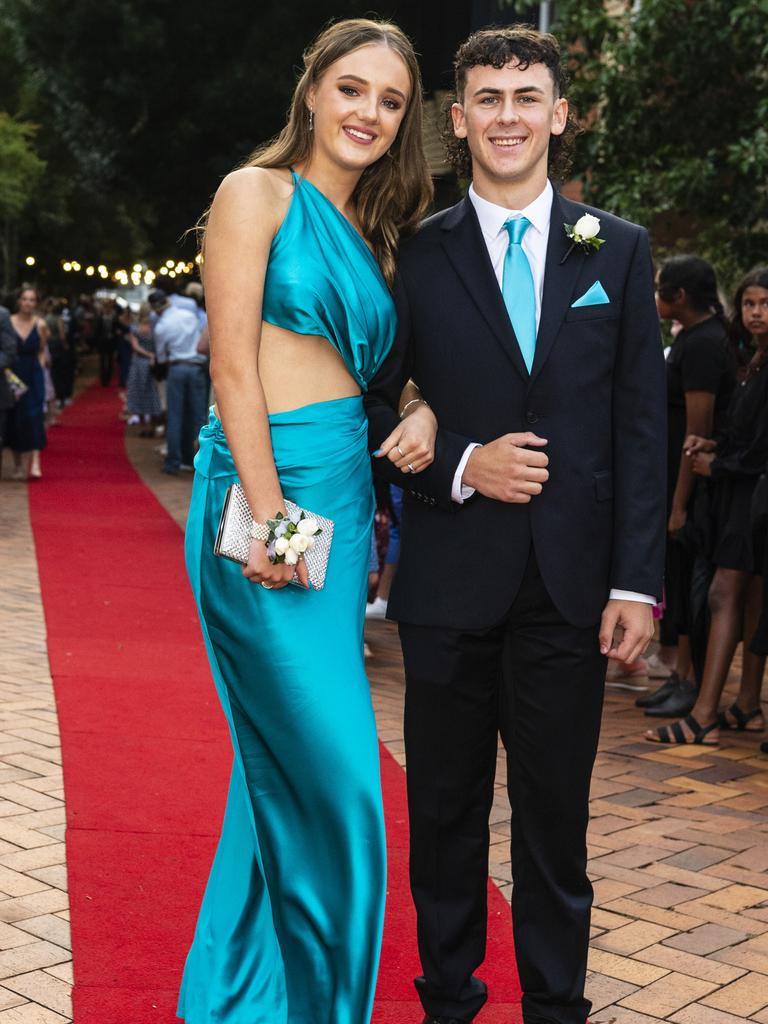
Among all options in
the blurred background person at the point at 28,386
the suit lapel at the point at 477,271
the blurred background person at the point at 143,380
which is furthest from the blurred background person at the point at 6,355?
the suit lapel at the point at 477,271

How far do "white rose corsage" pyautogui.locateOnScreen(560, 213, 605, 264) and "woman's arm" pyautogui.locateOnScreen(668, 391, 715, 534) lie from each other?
3.46m

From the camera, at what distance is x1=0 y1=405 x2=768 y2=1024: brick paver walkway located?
3541mm

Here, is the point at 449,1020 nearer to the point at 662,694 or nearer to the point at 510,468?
the point at 510,468

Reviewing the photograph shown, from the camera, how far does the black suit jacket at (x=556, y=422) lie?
296 cm

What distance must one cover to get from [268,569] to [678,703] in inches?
163

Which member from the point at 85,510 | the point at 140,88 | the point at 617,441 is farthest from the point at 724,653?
the point at 140,88

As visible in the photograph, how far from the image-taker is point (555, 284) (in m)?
2.98

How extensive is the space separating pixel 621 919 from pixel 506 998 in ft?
2.31

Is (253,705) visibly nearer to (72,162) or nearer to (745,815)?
(745,815)

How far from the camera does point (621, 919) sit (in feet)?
13.4

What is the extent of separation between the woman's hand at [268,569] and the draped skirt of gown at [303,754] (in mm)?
80

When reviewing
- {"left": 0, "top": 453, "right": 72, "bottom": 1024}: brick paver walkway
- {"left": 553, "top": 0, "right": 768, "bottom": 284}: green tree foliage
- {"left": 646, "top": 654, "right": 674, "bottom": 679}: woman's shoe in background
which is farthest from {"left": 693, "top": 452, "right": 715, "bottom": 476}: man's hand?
{"left": 0, "top": 453, "right": 72, "bottom": 1024}: brick paver walkway

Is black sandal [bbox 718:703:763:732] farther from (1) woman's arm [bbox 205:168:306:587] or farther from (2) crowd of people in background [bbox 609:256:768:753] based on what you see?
(1) woman's arm [bbox 205:168:306:587]

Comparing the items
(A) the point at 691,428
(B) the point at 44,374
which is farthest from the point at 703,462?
(B) the point at 44,374
